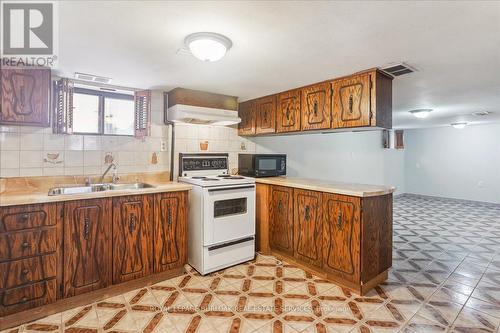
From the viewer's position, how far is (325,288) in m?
2.53

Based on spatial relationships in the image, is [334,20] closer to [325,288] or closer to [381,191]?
[381,191]

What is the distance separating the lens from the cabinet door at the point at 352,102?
2434mm

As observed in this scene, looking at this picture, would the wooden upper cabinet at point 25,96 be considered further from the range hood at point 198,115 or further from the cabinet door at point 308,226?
the cabinet door at point 308,226

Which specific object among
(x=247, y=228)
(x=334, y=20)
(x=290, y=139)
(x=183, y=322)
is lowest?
(x=183, y=322)

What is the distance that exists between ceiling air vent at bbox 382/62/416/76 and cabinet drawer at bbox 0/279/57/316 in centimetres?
339

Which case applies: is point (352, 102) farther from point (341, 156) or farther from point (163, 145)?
point (341, 156)

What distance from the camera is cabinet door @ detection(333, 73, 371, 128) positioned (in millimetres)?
2434

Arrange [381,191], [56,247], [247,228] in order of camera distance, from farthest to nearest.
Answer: [247,228]
[381,191]
[56,247]

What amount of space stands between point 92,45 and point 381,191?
2.75 meters

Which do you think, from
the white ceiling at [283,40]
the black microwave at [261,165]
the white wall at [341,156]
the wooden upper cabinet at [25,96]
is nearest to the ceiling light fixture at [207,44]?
the white ceiling at [283,40]

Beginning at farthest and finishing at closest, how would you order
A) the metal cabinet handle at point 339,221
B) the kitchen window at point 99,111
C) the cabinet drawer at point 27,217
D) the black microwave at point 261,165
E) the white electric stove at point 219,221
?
the black microwave at point 261,165, the white electric stove at point 219,221, the kitchen window at point 99,111, the metal cabinet handle at point 339,221, the cabinet drawer at point 27,217

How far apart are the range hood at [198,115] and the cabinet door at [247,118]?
396 mm

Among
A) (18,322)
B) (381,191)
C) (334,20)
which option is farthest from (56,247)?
(381,191)

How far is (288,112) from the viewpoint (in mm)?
3236
